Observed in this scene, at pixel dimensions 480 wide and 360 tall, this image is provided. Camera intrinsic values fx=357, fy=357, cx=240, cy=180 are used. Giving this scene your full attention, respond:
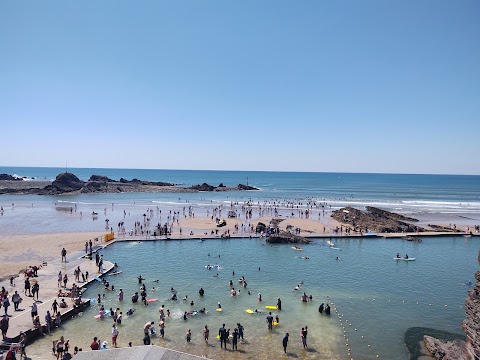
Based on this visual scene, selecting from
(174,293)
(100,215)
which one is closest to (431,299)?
(174,293)

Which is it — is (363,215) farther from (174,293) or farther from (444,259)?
(174,293)

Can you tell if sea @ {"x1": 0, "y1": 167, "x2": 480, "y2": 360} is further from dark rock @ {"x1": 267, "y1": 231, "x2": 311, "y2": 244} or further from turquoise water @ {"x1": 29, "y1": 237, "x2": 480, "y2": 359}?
dark rock @ {"x1": 267, "y1": 231, "x2": 311, "y2": 244}

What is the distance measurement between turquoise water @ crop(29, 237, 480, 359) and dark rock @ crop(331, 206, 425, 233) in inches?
284

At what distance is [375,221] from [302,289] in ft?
109

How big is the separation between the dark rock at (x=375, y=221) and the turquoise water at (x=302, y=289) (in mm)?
7205

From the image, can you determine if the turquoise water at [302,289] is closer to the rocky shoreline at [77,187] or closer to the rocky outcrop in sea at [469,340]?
the rocky outcrop in sea at [469,340]

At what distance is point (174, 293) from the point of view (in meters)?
25.5

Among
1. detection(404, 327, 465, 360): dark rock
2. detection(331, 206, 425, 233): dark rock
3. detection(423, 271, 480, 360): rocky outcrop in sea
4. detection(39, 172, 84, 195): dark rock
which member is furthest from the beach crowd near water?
detection(39, 172, 84, 195): dark rock

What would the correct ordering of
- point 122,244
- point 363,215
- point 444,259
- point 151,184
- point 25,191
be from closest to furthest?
point 444,259
point 122,244
point 363,215
point 25,191
point 151,184

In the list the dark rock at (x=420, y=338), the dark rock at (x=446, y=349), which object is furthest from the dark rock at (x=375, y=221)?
the dark rock at (x=446, y=349)

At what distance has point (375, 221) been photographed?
56.8 m

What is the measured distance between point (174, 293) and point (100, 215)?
1806 inches

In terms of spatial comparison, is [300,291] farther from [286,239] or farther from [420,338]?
[286,239]

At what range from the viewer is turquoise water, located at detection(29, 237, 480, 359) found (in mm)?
19891
